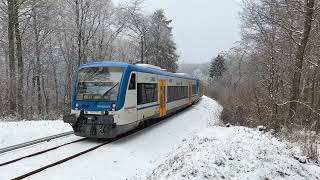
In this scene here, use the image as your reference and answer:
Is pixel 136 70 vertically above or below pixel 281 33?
below

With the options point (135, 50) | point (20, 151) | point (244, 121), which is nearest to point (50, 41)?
point (135, 50)

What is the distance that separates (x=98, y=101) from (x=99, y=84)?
0.68 m

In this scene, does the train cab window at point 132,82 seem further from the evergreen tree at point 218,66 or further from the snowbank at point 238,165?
the evergreen tree at point 218,66

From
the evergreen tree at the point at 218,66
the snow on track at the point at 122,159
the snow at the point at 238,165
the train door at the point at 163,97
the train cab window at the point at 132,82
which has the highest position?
the evergreen tree at the point at 218,66

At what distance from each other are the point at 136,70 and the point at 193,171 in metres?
7.10

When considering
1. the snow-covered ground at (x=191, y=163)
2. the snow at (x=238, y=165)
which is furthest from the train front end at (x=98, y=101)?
the snow at (x=238, y=165)

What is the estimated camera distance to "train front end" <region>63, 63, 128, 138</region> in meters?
11.6

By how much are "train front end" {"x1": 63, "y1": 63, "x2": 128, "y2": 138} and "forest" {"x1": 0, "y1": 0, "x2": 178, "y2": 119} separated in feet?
29.0

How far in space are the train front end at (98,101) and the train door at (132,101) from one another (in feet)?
1.30

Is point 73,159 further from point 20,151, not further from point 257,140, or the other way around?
point 257,140

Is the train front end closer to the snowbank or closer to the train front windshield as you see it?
the train front windshield

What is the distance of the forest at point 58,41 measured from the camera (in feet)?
71.8

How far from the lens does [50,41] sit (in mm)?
35531

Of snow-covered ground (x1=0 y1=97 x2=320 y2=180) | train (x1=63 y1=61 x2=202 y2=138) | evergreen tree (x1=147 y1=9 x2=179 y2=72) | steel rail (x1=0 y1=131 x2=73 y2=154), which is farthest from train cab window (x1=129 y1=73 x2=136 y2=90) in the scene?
evergreen tree (x1=147 y1=9 x2=179 y2=72)
